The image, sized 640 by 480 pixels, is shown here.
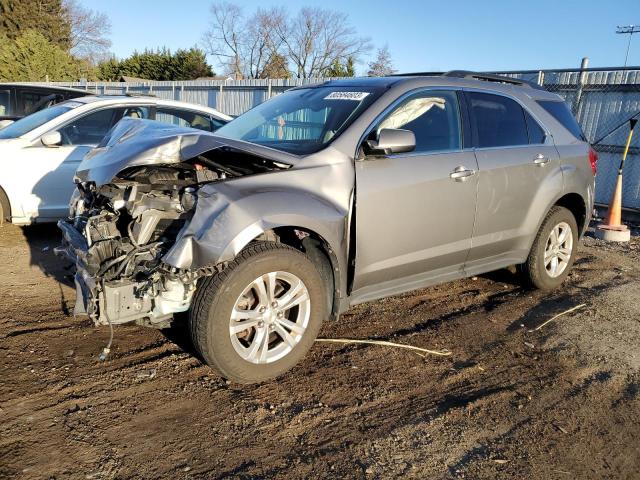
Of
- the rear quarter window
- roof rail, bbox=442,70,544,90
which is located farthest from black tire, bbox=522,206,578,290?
roof rail, bbox=442,70,544,90

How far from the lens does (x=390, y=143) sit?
3607 mm

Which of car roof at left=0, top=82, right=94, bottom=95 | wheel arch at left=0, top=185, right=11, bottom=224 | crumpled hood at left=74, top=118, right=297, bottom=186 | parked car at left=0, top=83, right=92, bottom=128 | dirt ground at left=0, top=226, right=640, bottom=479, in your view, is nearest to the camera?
dirt ground at left=0, top=226, right=640, bottom=479

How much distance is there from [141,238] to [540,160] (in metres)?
3.49

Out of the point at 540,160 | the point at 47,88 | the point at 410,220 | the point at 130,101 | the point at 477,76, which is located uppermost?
the point at 477,76

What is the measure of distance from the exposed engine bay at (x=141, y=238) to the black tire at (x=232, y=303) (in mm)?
118

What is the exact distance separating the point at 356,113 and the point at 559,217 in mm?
2528

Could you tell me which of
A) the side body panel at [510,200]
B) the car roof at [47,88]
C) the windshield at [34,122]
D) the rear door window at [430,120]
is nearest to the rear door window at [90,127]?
the windshield at [34,122]

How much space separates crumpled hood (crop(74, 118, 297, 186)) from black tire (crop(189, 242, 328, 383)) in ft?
2.02

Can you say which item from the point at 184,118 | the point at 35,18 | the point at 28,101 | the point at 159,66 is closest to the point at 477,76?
the point at 184,118

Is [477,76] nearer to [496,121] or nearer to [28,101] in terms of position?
[496,121]

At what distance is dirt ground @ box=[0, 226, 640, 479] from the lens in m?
2.65

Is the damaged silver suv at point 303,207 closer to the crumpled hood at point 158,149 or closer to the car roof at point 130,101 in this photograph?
the crumpled hood at point 158,149

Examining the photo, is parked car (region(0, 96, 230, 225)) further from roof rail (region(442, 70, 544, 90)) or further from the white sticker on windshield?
roof rail (region(442, 70, 544, 90))

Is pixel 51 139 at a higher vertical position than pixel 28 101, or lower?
lower
